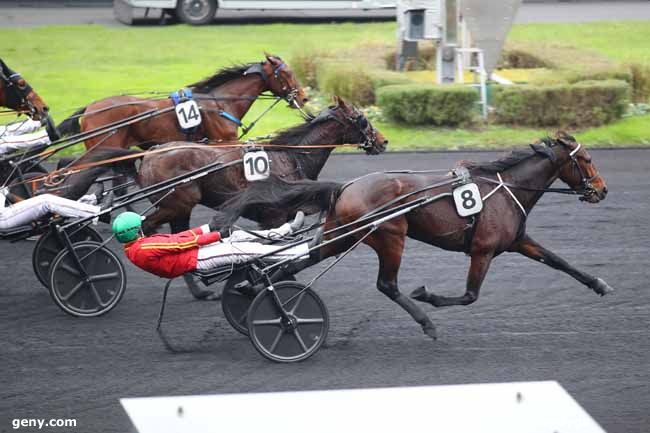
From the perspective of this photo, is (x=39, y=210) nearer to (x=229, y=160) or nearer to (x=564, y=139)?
→ (x=229, y=160)

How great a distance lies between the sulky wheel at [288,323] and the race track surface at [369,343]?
0.10 meters

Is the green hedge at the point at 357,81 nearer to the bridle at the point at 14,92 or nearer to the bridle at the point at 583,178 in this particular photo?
the bridle at the point at 14,92

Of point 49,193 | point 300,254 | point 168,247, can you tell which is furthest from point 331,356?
point 49,193

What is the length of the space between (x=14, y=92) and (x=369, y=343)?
4299 mm

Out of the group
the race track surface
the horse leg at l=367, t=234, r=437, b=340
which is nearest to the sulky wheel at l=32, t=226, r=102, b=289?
the race track surface

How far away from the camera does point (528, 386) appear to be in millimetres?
6098

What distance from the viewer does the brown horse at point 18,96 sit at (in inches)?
355

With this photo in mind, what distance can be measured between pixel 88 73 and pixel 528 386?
11.5m

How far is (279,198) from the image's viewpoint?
7.04 m

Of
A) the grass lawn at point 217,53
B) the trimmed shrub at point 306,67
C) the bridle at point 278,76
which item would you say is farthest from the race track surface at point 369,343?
the trimmed shrub at point 306,67

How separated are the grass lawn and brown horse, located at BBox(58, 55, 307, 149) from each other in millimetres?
2931

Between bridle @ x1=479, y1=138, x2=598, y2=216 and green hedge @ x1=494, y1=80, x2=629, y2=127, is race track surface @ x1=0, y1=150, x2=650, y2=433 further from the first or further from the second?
green hedge @ x1=494, y1=80, x2=629, y2=127

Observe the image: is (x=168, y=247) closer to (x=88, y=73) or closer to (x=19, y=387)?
(x=19, y=387)

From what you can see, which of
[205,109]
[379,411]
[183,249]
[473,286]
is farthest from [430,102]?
[379,411]
